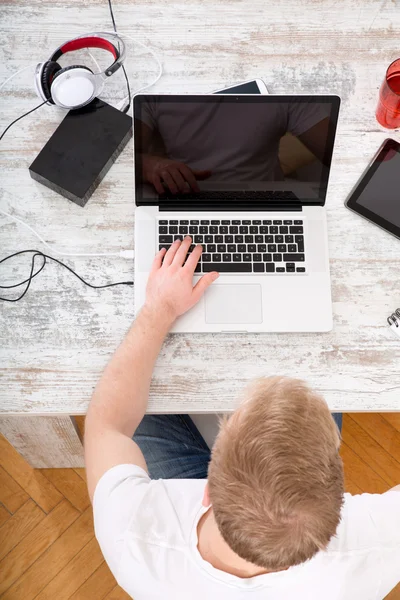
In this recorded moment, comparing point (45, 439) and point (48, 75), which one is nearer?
point (48, 75)

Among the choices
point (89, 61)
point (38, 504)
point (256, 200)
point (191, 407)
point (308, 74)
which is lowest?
point (38, 504)

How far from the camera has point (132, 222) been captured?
1144mm

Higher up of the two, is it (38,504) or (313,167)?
(313,167)

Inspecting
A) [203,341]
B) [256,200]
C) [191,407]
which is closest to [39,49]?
[256,200]

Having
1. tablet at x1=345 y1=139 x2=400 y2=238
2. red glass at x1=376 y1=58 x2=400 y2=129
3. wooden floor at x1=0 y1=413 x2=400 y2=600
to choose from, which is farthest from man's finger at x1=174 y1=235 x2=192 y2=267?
wooden floor at x1=0 y1=413 x2=400 y2=600

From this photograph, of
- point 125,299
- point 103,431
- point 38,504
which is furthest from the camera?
point 38,504

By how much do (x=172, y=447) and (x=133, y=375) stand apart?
31 centimetres

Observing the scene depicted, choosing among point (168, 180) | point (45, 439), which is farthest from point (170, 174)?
point (45, 439)

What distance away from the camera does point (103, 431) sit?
39.1 inches

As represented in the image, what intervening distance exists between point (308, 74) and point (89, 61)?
48 cm

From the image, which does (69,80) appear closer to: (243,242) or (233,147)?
(233,147)

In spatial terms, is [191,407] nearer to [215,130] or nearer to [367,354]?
[367,354]

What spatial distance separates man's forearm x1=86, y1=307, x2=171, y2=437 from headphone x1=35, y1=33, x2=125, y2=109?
47 centimetres

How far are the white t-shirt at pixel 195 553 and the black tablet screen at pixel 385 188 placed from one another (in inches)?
21.8
